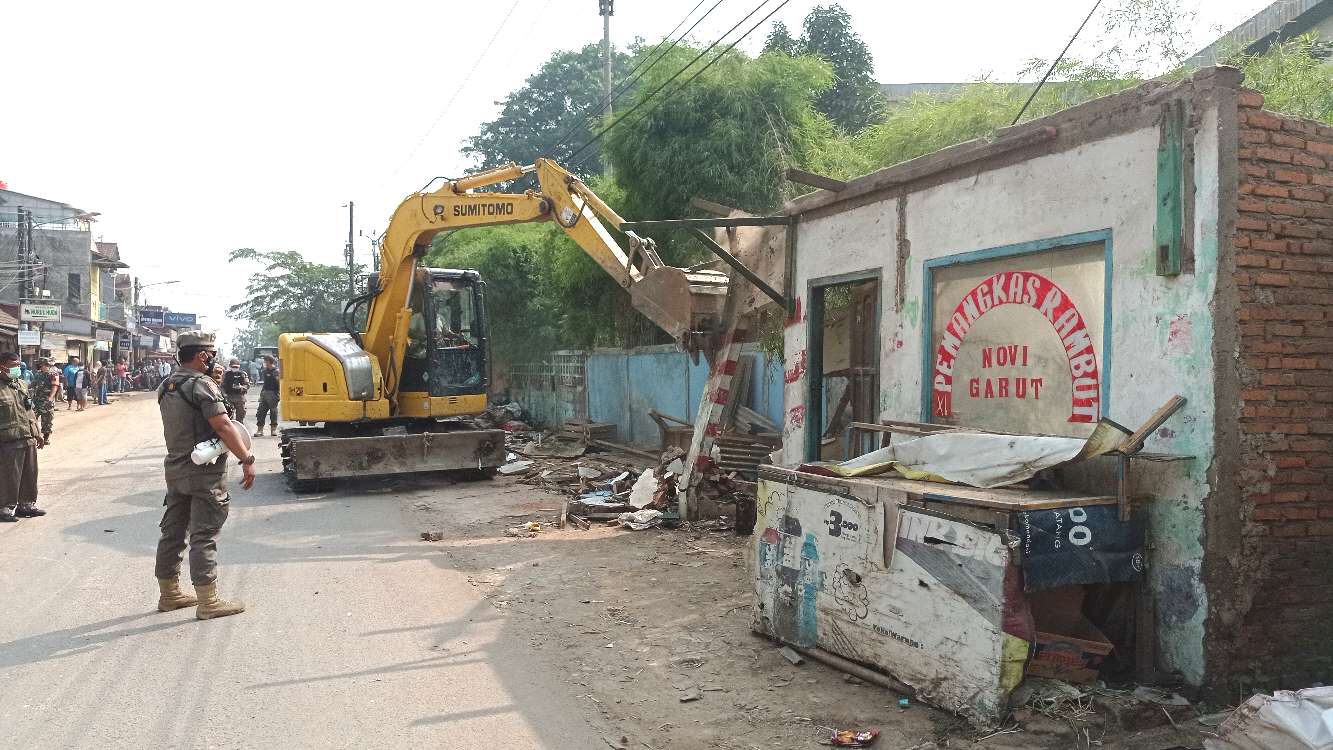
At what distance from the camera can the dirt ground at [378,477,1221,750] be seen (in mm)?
4062

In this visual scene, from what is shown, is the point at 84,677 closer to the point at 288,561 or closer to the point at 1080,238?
the point at 288,561

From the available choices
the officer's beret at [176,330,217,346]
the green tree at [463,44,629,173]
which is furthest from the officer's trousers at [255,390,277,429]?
the green tree at [463,44,629,173]

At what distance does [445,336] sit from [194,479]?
669 cm

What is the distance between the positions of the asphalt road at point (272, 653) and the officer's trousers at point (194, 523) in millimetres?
349

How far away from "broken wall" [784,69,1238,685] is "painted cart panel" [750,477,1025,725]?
1181 mm

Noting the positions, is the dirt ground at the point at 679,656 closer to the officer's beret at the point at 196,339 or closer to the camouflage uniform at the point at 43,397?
the officer's beret at the point at 196,339

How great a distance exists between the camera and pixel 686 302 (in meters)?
9.55

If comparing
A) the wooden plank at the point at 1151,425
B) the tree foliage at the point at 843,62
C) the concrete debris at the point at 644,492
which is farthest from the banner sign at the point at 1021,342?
the tree foliage at the point at 843,62

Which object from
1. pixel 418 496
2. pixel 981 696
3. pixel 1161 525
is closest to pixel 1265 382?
pixel 1161 525

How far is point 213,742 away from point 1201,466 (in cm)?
480

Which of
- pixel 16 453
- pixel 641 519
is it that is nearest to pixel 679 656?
pixel 641 519

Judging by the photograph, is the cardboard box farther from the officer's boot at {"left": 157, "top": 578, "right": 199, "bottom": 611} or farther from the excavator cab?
the excavator cab

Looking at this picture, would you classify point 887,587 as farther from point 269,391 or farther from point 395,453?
point 269,391

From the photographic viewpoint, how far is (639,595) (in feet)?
22.0
